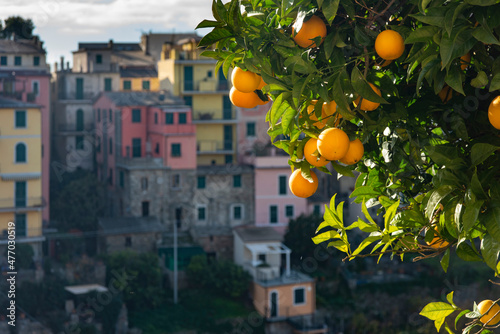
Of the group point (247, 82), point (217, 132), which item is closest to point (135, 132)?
point (217, 132)

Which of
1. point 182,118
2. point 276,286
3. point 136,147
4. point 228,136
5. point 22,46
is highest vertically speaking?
point 22,46

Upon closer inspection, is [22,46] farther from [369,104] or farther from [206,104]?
[369,104]

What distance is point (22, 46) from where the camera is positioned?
80.5ft

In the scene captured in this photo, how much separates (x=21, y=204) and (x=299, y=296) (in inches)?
286

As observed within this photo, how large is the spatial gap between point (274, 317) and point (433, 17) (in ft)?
57.0

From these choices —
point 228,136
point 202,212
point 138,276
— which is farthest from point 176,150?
point 138,276

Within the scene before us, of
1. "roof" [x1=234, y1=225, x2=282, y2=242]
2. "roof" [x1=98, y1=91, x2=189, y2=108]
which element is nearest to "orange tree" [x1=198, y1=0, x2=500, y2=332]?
"roof" [x1=234, y1=225, x2=282, y2=242]

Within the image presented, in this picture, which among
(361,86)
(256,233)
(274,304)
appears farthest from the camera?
(256,233)

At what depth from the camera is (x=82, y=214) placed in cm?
2166

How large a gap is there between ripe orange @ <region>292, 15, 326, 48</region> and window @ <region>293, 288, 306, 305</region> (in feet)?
56.6

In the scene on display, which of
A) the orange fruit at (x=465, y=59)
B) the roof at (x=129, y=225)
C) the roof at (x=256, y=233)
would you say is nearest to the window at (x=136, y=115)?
the roof at (x=129, y=225)

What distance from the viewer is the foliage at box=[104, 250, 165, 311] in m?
18.2

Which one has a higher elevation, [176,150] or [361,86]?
[176,150]

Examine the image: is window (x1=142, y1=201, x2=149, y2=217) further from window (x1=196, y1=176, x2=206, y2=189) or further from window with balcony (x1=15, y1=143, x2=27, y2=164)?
window with balcony (x1=15, y1=143, x2=27, y2=164)
